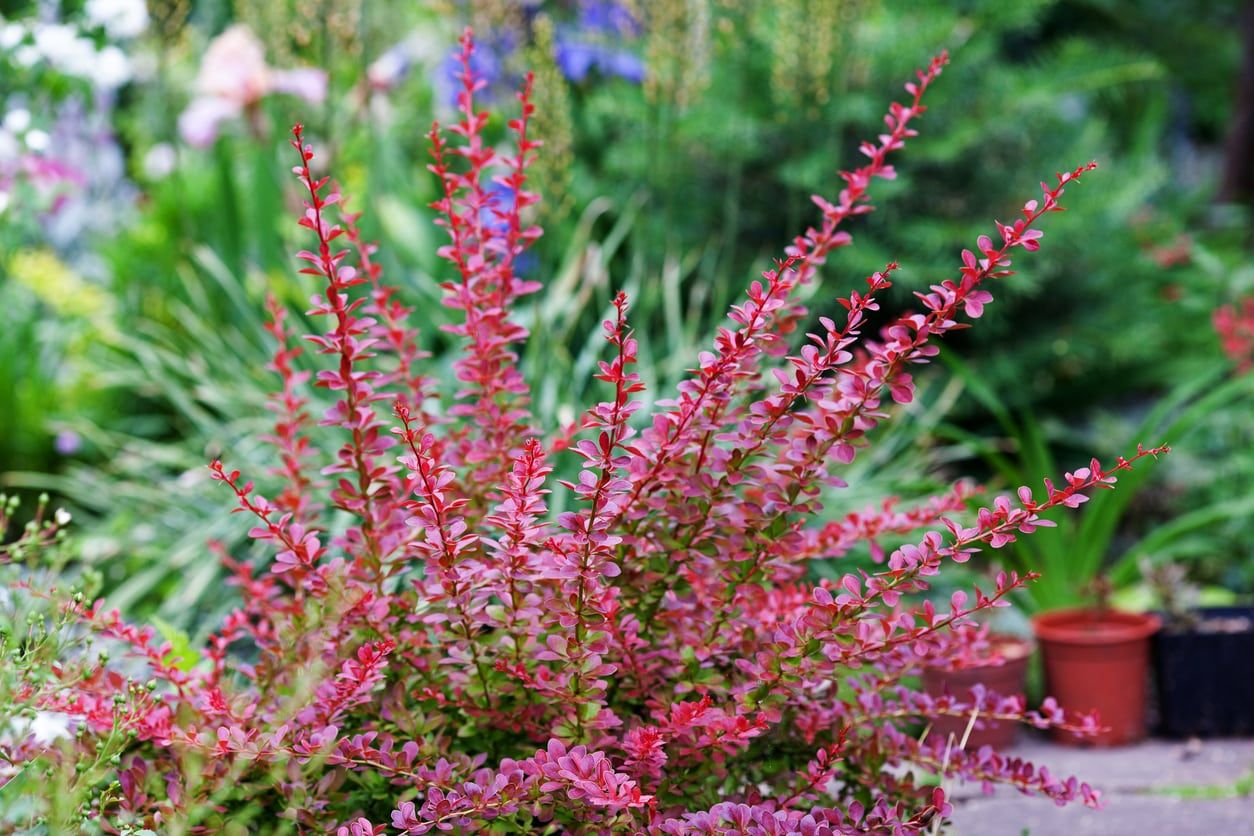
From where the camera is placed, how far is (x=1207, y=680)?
2738 millimetres

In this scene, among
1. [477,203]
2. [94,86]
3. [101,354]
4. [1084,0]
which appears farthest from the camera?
[1084,0]

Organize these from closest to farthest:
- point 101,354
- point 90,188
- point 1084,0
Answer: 1. point 101,354
2. point 90,188
3. point 1084,0

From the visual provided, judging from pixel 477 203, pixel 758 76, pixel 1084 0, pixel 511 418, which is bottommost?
pixel 511 418

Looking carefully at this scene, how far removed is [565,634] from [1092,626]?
1.94 meters

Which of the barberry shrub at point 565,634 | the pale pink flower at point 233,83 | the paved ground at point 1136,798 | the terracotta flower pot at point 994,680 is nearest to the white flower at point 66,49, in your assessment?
the pale pink flower at point 233,83

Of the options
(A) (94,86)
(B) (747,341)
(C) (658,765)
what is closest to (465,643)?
(C) (658,765)

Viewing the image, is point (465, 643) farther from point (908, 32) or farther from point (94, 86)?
point (908, 32)

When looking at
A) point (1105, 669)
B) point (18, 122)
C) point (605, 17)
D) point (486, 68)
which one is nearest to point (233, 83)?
point (486, 68)

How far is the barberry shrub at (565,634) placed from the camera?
48.0 inches

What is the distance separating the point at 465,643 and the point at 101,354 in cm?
308

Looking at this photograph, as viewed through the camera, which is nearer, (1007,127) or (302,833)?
(302,833)

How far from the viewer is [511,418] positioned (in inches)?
60.9

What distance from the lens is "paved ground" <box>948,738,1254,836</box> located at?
2.05 m

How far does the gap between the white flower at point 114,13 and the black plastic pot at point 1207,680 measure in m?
2.84
